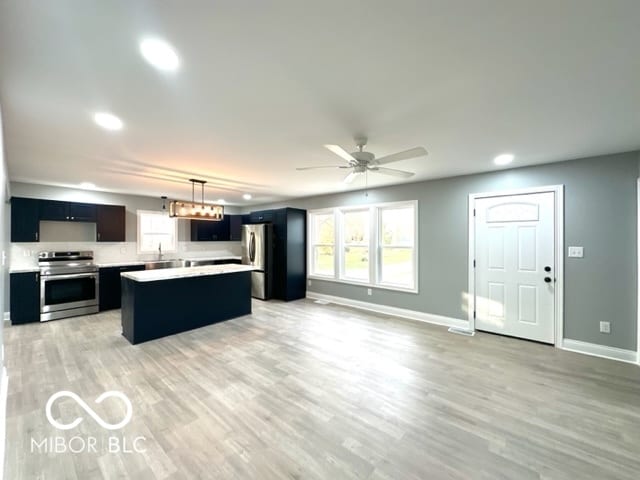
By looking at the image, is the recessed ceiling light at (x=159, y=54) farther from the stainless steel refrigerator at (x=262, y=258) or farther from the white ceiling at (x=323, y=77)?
the stainless steel refrigerator at (x=262, y=258)

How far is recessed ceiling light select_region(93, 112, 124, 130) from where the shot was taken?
225 centimetres

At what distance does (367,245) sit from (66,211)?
19.5 feet

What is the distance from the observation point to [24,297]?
4.43 metres

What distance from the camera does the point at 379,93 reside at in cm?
194

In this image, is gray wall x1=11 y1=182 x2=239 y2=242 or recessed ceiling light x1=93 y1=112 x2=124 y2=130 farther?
gray wall x1=11 y1=182 x2=239 y2=242

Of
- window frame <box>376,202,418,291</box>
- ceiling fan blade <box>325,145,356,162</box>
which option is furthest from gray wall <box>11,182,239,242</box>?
ceiling fan blade <box>325,145,356,162</box>

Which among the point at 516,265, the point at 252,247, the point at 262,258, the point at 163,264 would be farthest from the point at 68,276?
the point at 516,265

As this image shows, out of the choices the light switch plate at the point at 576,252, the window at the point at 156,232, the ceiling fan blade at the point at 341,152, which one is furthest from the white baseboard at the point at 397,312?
the window at the point at 156,232

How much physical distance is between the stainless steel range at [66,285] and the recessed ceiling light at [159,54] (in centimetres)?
508

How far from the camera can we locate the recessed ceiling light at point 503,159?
130 inches

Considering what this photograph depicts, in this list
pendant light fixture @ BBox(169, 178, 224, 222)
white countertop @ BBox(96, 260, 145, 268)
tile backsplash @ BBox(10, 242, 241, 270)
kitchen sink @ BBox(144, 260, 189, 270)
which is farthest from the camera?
kitchen sink @ BBox(144, 260, 189, 270)

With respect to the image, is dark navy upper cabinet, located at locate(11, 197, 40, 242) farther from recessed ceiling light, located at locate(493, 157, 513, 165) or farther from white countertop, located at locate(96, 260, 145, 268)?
recessed ceiling light, located at locate(493, 157, 513, 165)

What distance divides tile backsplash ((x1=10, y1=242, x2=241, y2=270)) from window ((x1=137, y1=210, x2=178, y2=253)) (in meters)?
0.15

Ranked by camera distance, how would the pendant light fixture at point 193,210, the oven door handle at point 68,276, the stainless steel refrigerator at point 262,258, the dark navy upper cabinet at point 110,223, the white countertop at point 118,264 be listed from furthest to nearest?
1. the stainless steel refrigerator at point 262,258
2. the dark navy upper cabinet at point 110,223
3. the white countertop at point 118,264
4. the oven door handle at point 68,276
5. the pendant light fixture at point 193,210
